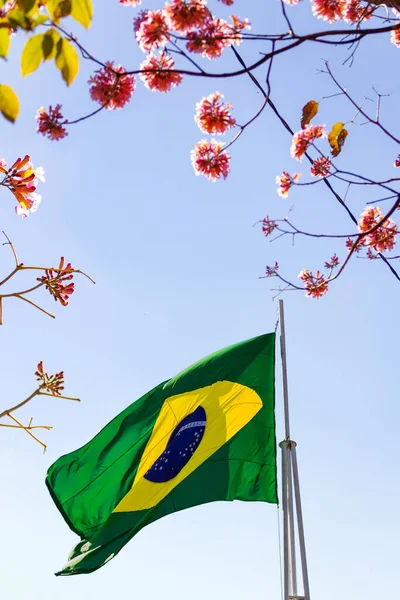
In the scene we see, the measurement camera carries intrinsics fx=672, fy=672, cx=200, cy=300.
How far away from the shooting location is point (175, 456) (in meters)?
6.48

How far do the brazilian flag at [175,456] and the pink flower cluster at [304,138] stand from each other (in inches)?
145

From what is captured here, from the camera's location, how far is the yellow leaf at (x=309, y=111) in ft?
9.43

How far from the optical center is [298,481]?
5.95 meters

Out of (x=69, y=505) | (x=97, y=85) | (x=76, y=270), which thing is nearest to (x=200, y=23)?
(x=97, y=85)

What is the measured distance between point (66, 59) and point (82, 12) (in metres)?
0.11

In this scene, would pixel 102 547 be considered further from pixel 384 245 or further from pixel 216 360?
pixel 384 245

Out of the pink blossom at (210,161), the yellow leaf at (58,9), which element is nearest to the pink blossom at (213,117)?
the pink blossom at (210,161)

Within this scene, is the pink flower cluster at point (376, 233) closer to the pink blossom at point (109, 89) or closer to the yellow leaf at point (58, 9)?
the pink blossom at point (109, 89)

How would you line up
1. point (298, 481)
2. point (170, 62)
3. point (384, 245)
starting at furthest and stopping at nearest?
point (298, 481) → point (384, 245) → point (170, 62)

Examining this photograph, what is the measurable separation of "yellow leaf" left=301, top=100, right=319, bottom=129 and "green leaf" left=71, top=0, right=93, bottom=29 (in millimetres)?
1616

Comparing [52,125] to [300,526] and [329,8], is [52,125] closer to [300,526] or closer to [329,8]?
[329,8]

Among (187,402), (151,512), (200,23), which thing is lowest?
(151,512)

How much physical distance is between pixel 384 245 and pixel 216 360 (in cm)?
346

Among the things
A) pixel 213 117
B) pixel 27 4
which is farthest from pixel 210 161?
pixel 27 4
